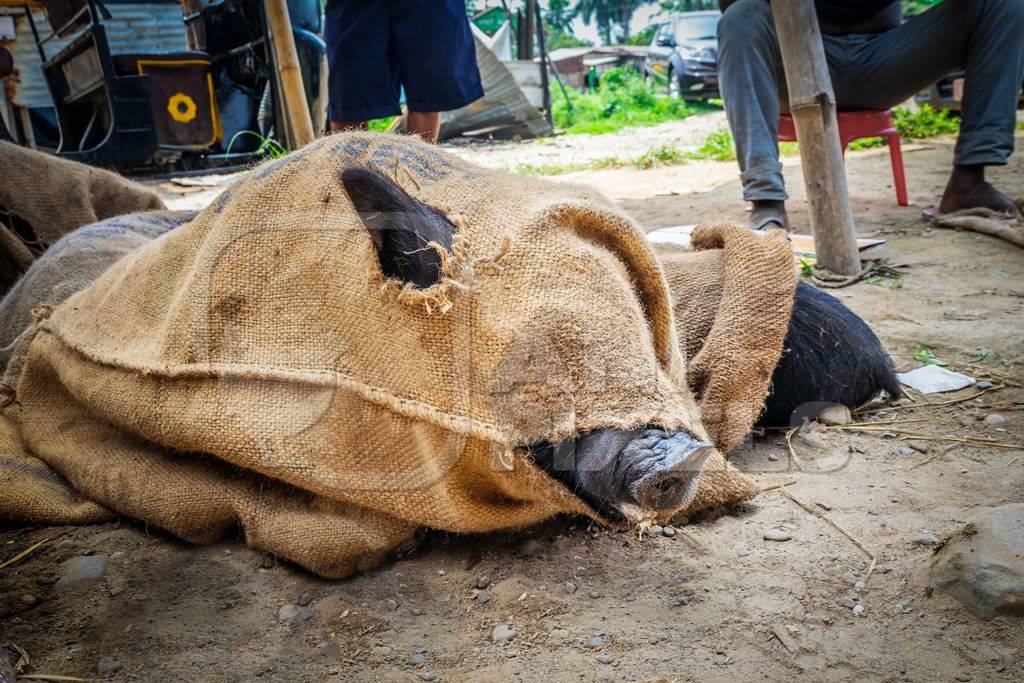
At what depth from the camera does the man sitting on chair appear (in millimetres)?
4051

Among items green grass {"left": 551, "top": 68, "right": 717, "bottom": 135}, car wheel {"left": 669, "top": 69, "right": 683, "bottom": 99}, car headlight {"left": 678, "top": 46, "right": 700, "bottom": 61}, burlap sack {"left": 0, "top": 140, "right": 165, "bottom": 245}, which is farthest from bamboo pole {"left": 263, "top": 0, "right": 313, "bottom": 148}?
car headlight {"left": 678, "top": 46, "right": 700, "bottom": 61}

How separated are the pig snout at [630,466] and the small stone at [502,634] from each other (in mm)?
291

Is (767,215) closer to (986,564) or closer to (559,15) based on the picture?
(986,564)

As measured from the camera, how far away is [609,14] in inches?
2103

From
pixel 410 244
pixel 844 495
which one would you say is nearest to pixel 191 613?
pixel 410 244

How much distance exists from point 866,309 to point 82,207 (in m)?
3.25

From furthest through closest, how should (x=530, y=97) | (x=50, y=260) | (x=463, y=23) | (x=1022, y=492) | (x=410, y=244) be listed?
(x=530, y=97), (x=463, y=23), (x=50, y=260), (x=1022, y=492), (x=410, y=244)

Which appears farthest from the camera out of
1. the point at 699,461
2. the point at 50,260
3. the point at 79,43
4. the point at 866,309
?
the point at 79,43

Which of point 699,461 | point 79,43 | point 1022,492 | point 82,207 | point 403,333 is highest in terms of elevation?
point 79,43

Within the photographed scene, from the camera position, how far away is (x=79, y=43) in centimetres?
612

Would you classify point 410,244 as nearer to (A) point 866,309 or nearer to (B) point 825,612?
(B) point 825,612

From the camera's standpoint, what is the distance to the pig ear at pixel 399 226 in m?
1.30

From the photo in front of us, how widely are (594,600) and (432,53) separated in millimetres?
3139

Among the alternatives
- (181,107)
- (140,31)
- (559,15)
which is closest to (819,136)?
(181,107)
